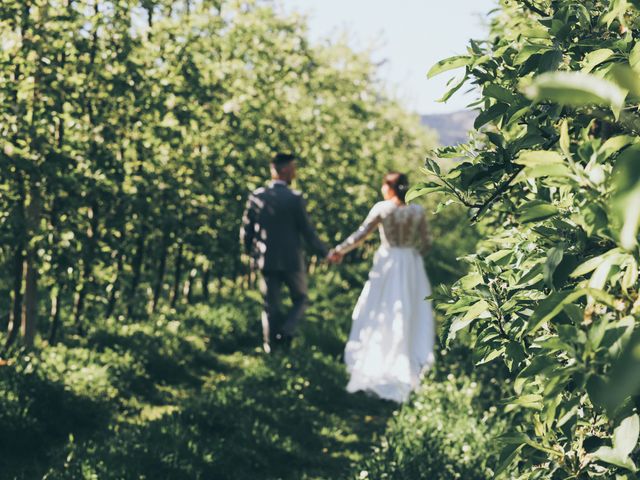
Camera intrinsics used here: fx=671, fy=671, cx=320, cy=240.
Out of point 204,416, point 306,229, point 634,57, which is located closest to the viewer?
point 634,57

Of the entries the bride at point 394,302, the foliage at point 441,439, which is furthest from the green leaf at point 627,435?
the bride at point 394,302

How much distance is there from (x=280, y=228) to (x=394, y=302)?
154 centimetres

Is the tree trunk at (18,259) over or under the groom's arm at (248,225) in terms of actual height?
under

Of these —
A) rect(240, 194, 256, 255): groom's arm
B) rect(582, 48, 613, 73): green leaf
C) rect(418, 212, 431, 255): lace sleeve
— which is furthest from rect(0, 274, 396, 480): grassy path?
rect(582, 48, 613, 73): green leaf

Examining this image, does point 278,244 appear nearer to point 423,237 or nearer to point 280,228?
point 280,228

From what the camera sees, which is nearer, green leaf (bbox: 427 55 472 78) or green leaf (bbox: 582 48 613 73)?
green leaf (bbox: 582 48 613 73)

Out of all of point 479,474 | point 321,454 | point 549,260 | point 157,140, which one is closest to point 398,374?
point 321,454

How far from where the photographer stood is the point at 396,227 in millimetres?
7684

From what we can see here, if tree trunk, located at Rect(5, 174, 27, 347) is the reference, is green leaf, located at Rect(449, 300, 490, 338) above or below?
below

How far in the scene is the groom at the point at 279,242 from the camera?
25.1 feet

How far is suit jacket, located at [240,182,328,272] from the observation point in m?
7.64

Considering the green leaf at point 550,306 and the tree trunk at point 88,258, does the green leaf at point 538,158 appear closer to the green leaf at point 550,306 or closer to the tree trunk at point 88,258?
the green leaf at point 550,306

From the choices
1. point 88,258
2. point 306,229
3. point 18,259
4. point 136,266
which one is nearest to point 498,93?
point 88,258

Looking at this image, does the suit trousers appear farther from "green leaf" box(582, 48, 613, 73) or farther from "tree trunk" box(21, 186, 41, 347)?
"green leaf" box(582, 48, 613, 73)
